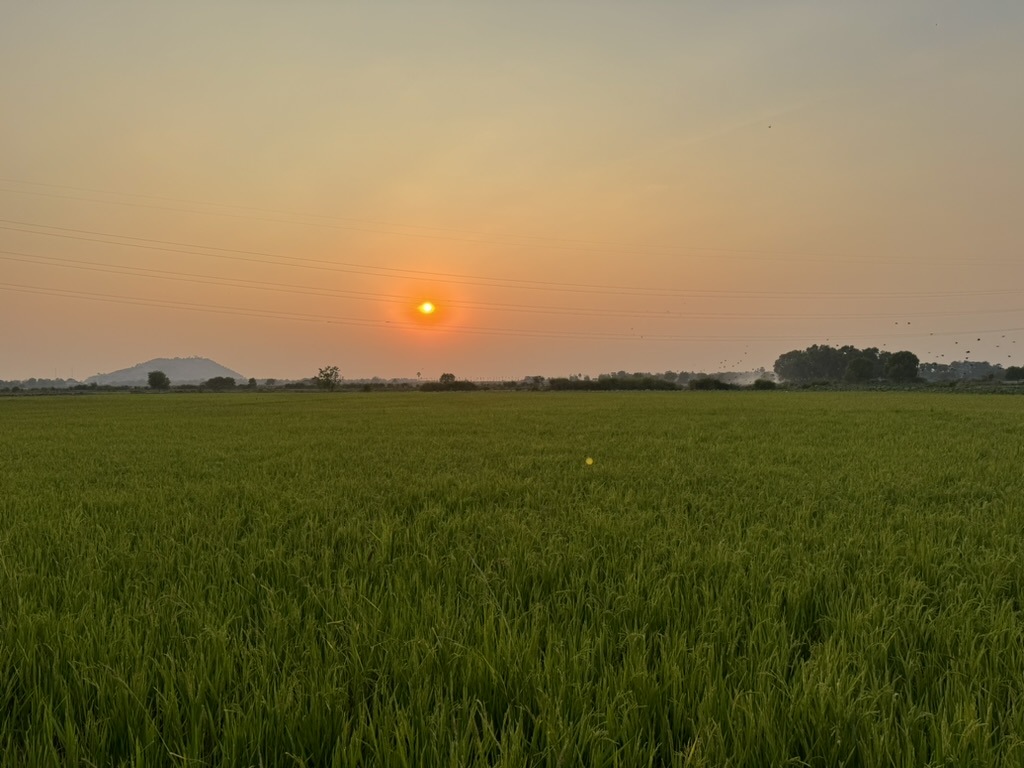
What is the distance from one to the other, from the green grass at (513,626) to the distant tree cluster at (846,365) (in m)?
97.0

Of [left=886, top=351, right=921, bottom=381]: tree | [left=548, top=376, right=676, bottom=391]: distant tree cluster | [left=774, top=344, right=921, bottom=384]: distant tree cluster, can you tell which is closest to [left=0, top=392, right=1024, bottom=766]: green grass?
[left=548, top=376, right=676, bottom=391]: distant tree cluster

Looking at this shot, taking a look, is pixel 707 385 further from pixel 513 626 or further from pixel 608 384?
pixel 513 626

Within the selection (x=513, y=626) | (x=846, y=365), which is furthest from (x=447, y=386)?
(x=846, y=365)

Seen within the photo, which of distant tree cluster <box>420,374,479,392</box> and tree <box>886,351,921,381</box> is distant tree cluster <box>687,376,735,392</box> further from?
tree <box>886,351,921,381</box>

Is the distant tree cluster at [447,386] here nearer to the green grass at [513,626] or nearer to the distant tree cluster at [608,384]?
the distant tree cluster at [608,384]

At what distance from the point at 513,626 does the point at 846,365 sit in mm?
166265

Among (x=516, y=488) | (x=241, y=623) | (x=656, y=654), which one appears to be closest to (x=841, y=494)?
(x=516, y=488)

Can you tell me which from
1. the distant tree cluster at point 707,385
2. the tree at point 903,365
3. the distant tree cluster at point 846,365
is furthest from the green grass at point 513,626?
the tree at point 903,365

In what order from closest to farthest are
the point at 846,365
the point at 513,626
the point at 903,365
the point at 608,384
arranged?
the point at 513,626
the point at 608,384
the point at 903,365
the point at 846,365

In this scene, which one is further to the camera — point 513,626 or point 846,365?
point 846,365

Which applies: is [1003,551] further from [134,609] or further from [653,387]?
[653,387]

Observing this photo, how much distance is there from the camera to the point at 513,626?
2.47m

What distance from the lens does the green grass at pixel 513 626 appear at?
1657 mm

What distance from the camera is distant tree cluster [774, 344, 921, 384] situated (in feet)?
336
